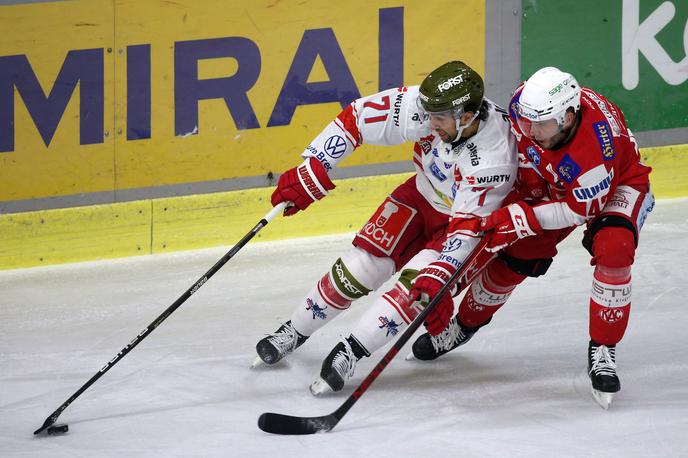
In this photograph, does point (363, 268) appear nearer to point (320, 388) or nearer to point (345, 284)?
point (345, 284)

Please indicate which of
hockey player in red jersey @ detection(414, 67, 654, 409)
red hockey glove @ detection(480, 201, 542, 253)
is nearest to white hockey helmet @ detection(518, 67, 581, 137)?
hockey player in red jersey @ detection(414, 67, 654, 409)

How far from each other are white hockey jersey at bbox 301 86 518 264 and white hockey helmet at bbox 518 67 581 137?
178mm

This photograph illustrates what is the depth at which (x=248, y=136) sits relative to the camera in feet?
20.0

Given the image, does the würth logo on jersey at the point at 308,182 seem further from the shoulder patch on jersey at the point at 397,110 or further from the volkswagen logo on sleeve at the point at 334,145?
the shoulder patch on jersey at the point at 397,110

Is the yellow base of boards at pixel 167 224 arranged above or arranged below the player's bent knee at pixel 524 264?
below

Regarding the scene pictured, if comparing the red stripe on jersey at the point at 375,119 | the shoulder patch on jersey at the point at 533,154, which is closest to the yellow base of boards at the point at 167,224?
the red stripe on jersey at the point at 375,119

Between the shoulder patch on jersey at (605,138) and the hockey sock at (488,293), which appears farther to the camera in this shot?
the hockey sock at (488,293)

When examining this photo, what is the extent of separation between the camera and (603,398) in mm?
3869

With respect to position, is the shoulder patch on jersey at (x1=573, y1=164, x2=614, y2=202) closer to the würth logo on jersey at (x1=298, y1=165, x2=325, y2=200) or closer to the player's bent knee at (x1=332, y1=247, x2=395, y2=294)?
the player's bent knee at (x1=332, y1=247, x2=395, y2=294)

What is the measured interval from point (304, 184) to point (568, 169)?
910mm

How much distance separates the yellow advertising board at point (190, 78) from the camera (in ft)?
18.9

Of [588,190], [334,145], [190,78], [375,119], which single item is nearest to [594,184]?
[588,190]

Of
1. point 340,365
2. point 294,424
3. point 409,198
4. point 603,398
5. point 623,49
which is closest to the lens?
point 294,424

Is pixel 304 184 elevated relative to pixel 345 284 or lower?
elevated
